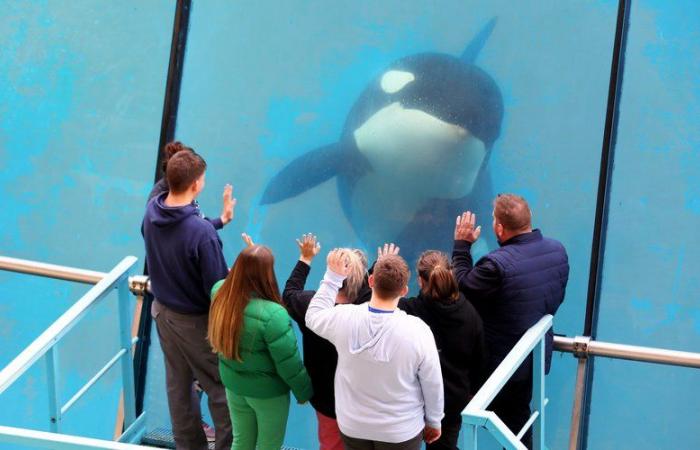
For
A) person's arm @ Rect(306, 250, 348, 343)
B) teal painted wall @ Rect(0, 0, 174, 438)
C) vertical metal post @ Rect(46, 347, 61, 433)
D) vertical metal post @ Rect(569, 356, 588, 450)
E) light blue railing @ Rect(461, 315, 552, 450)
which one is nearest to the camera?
light blue railing @ Rect(461, 315, 552, 450)

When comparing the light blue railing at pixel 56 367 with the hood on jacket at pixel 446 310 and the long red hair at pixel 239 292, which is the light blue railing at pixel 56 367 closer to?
the long red hair at pixel 239 292

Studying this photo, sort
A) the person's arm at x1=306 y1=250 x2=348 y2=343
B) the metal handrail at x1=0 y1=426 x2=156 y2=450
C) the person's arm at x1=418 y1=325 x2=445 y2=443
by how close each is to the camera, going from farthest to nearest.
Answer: the person's arm at x1=306 y1=250 x2=348 y2=343
the person's arm at x1=418 y1=325 x2=445 y2=443
the metal handrail at x1=0 y1=426 x2=156 y2=450

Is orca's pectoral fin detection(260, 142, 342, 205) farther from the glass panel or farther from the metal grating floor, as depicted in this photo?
the metal grating floor

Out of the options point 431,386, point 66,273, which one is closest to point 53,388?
point 66,273

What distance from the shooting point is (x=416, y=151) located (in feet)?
16.1

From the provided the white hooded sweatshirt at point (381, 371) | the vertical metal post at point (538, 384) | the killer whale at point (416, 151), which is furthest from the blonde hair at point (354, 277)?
the killer whale at point (416, 151)

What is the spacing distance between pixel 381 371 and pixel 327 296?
0.33 meters

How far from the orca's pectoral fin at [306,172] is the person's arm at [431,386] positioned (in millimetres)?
1747

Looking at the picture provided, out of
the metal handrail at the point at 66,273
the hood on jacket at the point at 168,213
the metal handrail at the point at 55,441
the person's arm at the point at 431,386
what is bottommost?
the metal handrail at the point at 55,441

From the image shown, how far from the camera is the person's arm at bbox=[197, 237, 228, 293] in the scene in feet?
12.6

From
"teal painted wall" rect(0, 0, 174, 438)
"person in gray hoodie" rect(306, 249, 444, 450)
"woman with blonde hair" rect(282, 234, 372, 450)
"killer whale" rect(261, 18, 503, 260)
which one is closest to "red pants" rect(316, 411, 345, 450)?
"woman with blonde hair" rect(282, 234, 372, 450)

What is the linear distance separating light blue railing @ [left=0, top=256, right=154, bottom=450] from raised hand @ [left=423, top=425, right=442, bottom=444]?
1.00 m

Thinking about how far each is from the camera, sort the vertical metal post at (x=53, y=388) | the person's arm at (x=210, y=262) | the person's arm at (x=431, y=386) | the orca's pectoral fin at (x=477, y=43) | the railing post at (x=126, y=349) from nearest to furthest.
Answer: the person's arm at (x=431, y=386) < the person's arm at (x=210, y=262) < the vertical metal post at (x=53, y=388) < the railing post at (x=126, y=349) < the orca's pectoral fin at (x=477, y=43)

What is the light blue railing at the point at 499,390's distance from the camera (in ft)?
10.8
